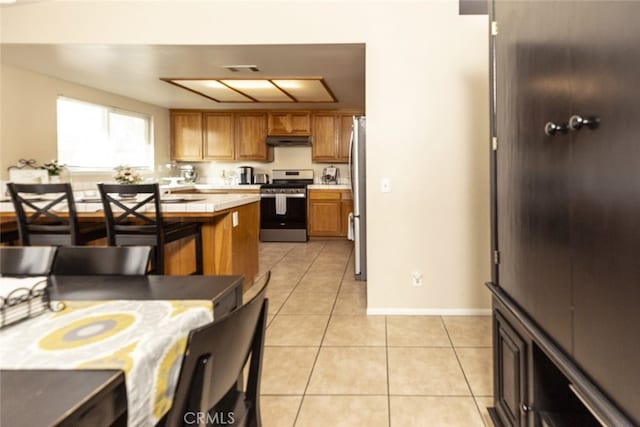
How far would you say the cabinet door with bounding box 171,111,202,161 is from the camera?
6949 mm

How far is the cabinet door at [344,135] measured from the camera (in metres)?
6.86

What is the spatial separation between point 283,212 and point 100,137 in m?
2.92

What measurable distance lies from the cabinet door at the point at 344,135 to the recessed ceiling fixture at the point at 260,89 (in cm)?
94

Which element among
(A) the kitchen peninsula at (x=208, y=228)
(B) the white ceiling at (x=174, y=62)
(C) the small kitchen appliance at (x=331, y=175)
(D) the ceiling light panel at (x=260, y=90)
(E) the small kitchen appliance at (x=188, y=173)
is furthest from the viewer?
(C) the small kitchen appliance at (x=331, y=175)

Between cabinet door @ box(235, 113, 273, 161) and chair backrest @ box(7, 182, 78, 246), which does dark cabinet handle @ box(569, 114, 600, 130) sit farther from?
cabinet door @ box(235, 113, 273, 161)

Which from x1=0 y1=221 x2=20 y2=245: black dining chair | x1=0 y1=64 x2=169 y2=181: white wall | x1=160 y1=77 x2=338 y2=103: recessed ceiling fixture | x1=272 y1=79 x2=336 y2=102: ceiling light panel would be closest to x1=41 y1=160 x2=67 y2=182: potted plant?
x1=0 y1=64 x2=169 y2=181: white wall

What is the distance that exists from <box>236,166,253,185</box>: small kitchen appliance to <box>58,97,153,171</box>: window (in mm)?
1475

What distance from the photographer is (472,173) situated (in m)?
3.08

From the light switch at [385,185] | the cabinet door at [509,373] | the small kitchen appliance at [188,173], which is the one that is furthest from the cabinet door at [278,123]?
the cabinet door at [509,373]

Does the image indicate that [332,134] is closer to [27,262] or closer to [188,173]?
[188,173]

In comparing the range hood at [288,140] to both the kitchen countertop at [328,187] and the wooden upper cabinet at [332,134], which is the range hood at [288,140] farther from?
the kitchen countertop at [328,187]

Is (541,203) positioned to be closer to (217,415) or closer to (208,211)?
(217,415)

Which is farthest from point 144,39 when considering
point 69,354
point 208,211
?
point 69,354

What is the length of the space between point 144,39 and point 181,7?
399mm
